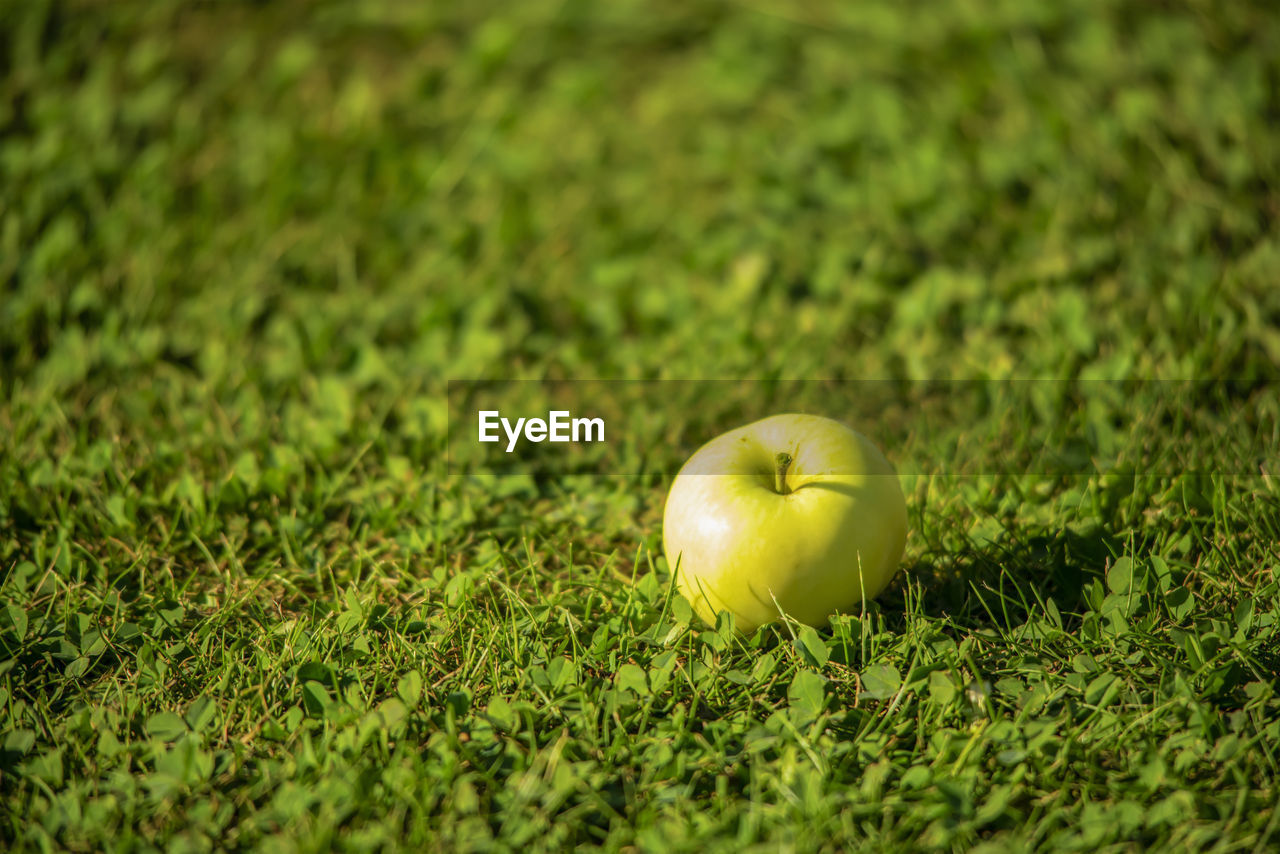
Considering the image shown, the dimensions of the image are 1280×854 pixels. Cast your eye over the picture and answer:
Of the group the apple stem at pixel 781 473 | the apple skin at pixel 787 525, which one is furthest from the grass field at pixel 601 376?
the apple stem at pixel 781 473

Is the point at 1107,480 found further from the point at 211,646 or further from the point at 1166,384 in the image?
the point at 211,646

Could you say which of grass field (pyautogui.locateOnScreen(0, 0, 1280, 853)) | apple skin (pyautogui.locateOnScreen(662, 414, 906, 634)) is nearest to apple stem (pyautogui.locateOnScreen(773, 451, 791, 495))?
apple skin (pyautogui.locateOnScreen(662, 414, 906, 634))

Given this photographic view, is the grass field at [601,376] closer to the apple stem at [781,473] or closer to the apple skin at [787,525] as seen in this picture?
the apple skin at [787,525]

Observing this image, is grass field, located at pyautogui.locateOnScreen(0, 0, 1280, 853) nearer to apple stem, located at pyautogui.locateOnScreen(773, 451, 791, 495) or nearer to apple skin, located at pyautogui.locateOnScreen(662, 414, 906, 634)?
apple skin, located at pyautogui.locateOnScreen(662, 414, 906, 634)

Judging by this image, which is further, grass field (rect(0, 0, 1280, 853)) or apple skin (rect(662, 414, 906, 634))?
apple skin (rect(662, 414, 906, 634))

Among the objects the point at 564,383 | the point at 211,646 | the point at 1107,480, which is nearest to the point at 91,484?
the point at 211,646

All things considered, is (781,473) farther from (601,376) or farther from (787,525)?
(601,376)
